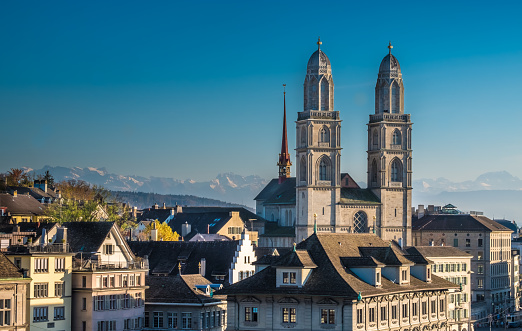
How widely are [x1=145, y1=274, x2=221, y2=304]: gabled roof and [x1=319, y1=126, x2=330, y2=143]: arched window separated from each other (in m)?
77.4

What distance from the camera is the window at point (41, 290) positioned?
9925cm

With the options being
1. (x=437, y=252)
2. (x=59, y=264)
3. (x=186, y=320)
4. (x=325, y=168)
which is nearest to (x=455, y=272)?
(x=437, y=252)

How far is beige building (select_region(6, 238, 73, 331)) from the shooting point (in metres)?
98.8

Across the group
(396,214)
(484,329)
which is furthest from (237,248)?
(396,214)

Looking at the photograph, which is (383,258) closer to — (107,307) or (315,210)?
(107,307)

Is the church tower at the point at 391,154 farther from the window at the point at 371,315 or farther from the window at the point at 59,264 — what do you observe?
the window at the point at 59,264

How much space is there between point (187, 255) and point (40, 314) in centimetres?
3092

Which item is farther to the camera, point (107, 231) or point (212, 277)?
point (212, 277)

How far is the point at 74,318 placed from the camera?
10406cm

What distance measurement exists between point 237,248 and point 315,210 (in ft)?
208

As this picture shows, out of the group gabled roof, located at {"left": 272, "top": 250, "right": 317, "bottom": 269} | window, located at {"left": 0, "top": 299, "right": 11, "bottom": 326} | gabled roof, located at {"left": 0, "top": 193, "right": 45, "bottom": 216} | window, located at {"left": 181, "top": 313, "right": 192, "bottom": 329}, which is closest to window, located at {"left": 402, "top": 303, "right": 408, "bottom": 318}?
gabled roof, located at {"left": 272, "top": 250, "right": 317, "bottom": 269}

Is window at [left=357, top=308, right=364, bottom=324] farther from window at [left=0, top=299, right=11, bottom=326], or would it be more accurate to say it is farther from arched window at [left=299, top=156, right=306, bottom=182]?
arched window at [left=299, top=156, right=306, bottom=182]

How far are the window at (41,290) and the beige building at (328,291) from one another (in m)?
14.2

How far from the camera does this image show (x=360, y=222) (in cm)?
19388
